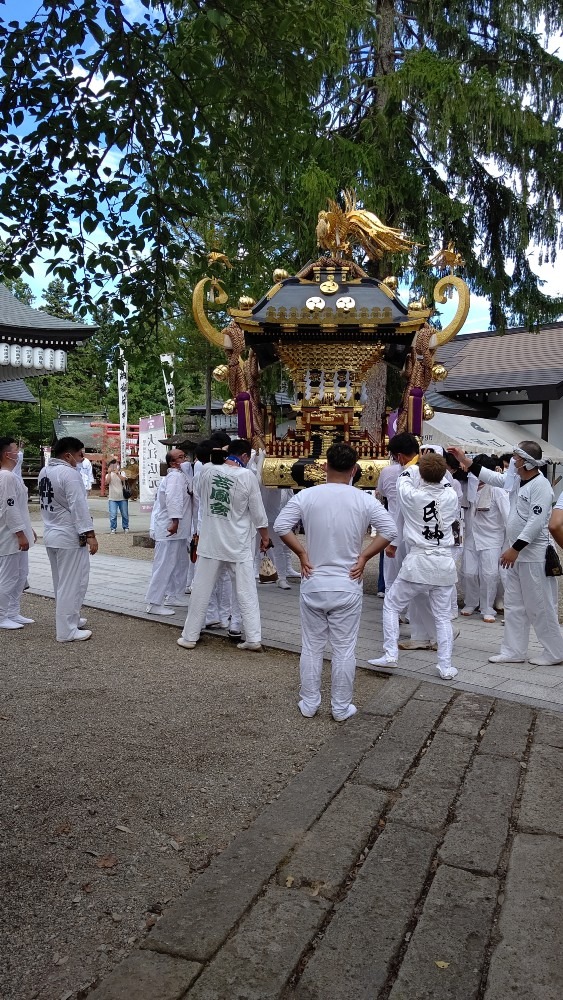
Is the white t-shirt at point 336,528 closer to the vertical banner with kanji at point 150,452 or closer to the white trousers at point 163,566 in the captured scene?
the white trousers at point 163,566

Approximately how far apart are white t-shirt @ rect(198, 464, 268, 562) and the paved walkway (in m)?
1.09

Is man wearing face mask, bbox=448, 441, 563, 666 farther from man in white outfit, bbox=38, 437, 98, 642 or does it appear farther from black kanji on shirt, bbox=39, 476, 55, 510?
black kanji on shirt, bbox=39, 476, 55, 510

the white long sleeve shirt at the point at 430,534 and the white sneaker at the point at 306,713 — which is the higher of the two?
the white long sleeve shirt at the point at 430,534

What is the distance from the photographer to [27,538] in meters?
7.32

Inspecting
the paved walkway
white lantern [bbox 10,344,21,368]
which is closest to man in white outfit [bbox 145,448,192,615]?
the paved walkway

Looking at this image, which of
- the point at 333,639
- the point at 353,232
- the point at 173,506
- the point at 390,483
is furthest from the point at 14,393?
the point at 333,639

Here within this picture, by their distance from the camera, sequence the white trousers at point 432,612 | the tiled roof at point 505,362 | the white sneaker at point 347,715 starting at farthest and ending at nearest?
the tiled roof at point 505,362 → the white trousers at point 432,612 → the white sneaker at point 347,715

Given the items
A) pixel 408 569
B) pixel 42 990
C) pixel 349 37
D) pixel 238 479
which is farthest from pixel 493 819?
pixel 349 37

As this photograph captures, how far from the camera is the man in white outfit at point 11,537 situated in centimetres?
721

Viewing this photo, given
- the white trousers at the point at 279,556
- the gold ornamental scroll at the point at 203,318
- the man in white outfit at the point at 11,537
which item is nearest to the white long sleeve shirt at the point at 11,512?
the man in white outfit at the point at 11,537

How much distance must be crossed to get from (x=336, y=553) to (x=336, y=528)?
6.3 inches

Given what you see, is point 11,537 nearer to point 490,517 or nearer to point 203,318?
point 203,318

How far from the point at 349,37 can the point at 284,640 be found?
1147 cm

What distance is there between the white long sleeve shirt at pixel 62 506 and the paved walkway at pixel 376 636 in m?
1.61
